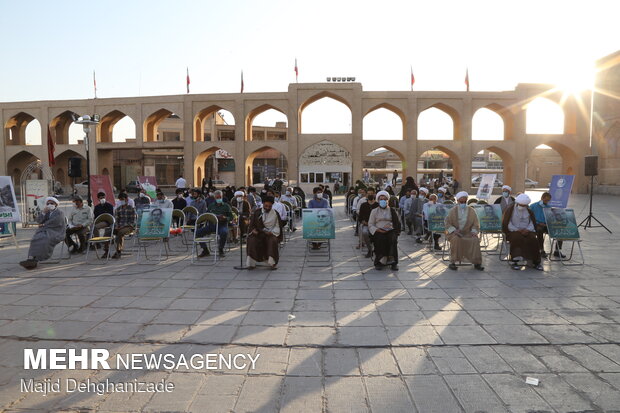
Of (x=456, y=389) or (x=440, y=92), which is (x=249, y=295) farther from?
(x=440, y=92)

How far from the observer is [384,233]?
7.42m

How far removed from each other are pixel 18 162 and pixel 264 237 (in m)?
34.5

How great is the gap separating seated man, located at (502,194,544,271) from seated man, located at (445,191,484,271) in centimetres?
60

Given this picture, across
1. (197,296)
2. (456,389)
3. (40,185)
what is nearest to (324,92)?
(40,185)

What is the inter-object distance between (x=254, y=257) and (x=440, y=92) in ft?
84.5

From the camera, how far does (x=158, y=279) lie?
6598 mm

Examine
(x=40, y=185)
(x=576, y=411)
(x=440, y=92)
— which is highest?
(x=440, y=92)

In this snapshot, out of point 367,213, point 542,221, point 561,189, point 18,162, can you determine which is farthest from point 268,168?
point 542,221

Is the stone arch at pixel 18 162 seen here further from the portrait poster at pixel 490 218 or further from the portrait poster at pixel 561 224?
the portrait poster at pixel 561 224

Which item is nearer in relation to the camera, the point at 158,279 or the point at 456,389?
the point at 456,389

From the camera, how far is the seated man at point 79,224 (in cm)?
887

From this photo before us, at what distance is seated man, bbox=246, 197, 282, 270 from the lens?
7.33m

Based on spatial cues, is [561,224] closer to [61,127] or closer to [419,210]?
[419,210]

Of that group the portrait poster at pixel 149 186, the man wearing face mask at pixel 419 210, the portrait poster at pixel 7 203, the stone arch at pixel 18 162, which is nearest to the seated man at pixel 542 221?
the man wearing face mask at pixel 419 210
